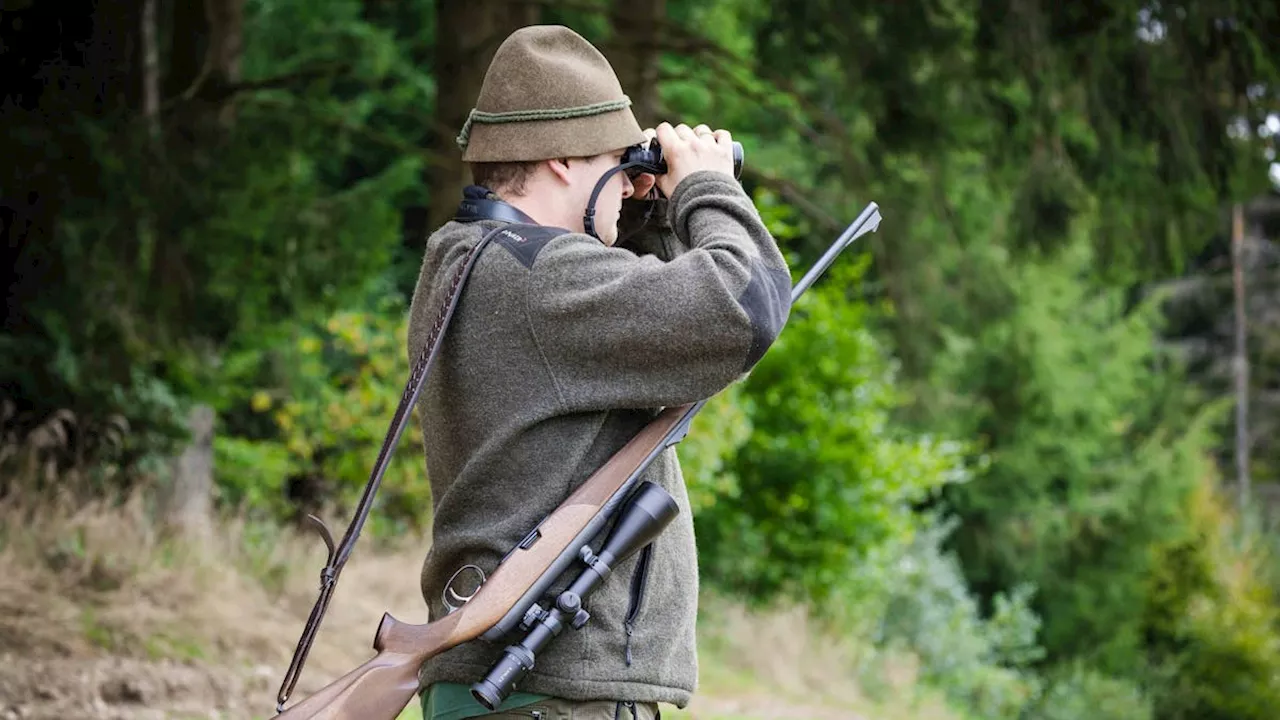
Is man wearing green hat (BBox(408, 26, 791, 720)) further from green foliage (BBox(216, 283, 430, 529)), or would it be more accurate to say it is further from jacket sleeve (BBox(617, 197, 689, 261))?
green foliage (BBox(216, 283, 430, 529))

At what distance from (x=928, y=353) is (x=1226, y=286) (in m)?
23.6

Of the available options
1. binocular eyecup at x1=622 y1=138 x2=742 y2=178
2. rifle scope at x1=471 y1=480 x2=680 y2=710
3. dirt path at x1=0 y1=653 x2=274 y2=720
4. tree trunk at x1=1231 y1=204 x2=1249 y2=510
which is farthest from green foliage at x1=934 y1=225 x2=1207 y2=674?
rifle scope at x1=471 y1=480 x2=680 y2=710

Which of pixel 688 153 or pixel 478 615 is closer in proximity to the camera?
pixel 478 615

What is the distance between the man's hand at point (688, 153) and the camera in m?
2.85

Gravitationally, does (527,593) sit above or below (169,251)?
below

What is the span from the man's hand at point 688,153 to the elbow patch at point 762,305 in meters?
0.28

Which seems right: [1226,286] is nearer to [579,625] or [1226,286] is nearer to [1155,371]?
[1155,371]

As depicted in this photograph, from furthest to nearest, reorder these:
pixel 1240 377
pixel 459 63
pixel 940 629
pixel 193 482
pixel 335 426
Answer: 1. pixel 1240 377
2. pixel 940 629
3. pixel 335 426
4. pixel 459 63
5. pixel 193 482

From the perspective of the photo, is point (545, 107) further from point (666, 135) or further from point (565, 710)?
point (565, 710)

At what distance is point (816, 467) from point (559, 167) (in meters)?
11.0

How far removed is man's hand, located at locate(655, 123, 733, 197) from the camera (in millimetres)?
2846

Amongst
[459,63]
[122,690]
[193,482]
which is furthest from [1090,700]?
[122,690]

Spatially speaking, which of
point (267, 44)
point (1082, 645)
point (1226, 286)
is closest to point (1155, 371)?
point (1226, 286)

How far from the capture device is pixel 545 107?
2773 millimetres
